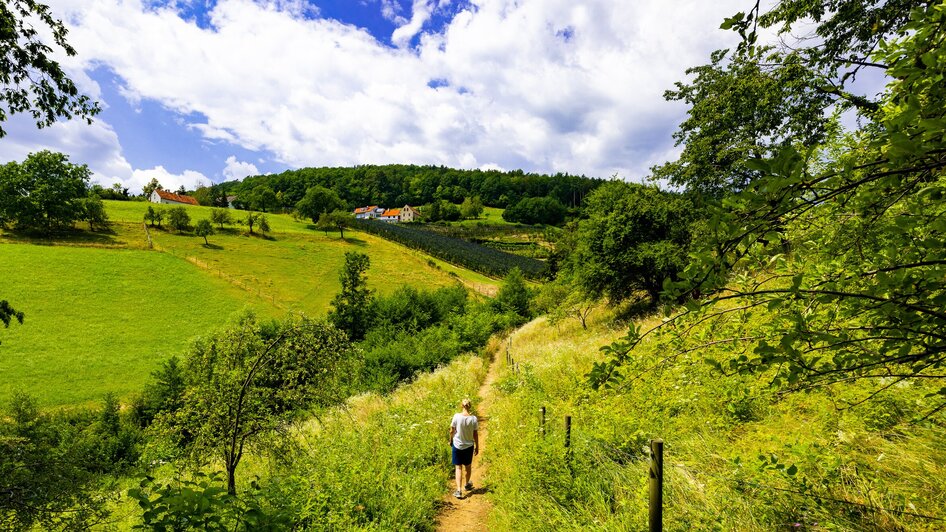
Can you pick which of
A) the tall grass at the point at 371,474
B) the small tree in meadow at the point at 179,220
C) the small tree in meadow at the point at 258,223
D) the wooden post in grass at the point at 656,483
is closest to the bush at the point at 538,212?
the small tree in meadow at the point at 258,223

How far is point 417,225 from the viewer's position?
115 m

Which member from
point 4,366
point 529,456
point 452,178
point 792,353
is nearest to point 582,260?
point 529,456

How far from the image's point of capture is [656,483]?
3.61 m

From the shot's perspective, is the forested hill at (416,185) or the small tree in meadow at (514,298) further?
the forested hill at (416,185)

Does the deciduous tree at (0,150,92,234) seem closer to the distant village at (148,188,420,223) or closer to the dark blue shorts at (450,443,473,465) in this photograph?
the distant village at (148,188,420,223)

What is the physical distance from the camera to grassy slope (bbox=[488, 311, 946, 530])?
3.43 m

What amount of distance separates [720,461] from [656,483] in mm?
1942

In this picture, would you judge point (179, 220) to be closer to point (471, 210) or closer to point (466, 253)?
point (466, 253)

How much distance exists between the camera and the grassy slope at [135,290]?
2817 centimetres

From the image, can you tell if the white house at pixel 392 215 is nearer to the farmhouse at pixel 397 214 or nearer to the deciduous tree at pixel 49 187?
the farmhouse at pixel 397 214

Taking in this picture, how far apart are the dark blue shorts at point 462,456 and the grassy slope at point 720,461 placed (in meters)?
0.62

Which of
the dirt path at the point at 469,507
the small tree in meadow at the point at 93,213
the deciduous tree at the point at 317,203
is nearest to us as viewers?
the dirt path at the point at 469,507

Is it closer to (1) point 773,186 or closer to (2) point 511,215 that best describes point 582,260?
(1) point 773,186

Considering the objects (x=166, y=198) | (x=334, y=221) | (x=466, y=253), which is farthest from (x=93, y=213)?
(x=166, y=198)
